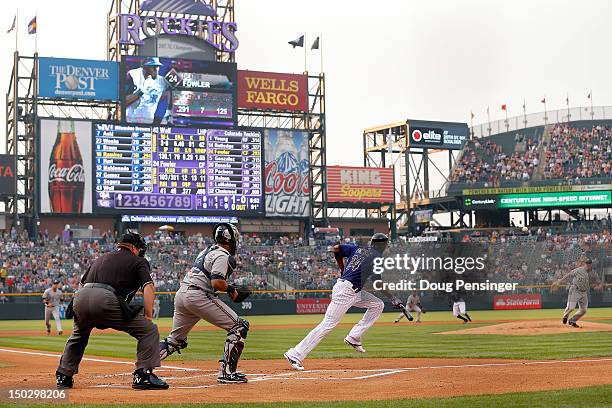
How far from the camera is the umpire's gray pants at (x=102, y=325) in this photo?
10.9 meters

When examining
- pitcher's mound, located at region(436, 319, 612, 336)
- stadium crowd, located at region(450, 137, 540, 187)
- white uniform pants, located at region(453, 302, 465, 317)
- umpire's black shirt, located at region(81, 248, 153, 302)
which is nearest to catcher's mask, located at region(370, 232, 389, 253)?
umpire's black shirt, located at region(81, 248, 153, 302)

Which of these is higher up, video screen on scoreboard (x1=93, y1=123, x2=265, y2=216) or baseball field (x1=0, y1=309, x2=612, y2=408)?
video screen on scoreboard (x1=93, y1=123, x2=265, y2=216)

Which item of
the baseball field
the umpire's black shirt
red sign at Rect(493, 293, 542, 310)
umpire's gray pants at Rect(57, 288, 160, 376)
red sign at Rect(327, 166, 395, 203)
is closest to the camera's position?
the baseball field

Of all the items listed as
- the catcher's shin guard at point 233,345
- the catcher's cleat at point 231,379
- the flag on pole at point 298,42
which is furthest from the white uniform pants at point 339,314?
the flag on pole at point 298,42

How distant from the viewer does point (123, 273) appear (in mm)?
10992

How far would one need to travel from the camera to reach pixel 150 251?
53906 millimetres

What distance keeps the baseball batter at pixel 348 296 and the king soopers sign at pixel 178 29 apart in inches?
1740

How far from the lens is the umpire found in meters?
10.9

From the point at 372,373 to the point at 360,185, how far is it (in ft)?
176

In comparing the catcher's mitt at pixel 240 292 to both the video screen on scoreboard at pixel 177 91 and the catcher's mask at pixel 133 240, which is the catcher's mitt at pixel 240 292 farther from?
the video screen on scoreboard at pixel 177 91

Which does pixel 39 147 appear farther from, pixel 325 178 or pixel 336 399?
pixel 336 399

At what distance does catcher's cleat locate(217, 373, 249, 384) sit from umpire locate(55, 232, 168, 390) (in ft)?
3.77

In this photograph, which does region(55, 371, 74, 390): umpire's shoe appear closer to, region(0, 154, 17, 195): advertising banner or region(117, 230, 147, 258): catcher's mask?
region(117, 230, 147, 258): catcher's mask

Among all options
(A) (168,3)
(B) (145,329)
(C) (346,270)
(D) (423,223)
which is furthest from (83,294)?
(D) (423,223)
